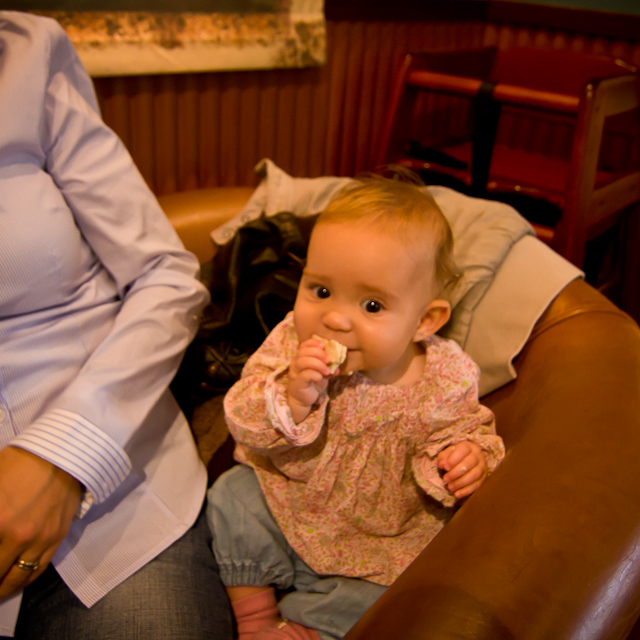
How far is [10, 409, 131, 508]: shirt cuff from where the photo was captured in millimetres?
780

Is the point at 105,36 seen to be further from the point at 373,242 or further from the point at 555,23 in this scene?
the point at 555,23

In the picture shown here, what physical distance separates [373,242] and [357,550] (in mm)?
513

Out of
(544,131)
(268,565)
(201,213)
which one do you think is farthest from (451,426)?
(544,131)

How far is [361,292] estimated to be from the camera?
83cm

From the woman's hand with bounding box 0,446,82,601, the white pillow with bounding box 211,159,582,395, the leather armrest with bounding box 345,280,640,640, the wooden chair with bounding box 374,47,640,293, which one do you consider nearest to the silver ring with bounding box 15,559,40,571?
the woman's hand with bounding box 0,446,82,601

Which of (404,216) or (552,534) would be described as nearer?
(552,534)

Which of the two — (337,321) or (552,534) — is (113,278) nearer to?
(337,321)

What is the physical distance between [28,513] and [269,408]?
1.10ft

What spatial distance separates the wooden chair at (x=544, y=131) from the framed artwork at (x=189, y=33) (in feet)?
1.17

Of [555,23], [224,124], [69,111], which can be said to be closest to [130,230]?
[69,111]

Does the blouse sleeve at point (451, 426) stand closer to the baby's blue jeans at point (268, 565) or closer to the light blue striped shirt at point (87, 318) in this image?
the baby's blue jeans at point (268, 565)

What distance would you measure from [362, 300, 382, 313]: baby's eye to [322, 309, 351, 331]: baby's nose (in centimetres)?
3

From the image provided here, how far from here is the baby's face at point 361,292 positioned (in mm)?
821

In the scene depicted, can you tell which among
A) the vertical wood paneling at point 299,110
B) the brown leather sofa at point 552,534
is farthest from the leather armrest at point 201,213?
the brown leather sofa at point 552,534
